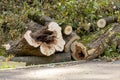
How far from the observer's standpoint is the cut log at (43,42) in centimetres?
767

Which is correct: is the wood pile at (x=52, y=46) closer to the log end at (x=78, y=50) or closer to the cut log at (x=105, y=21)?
the log end at (x=78, y=50)

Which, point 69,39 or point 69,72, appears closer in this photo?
point 69,72

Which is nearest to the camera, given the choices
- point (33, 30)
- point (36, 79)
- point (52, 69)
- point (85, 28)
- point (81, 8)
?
point (36, 79)

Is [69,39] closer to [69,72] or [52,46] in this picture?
[52,46]

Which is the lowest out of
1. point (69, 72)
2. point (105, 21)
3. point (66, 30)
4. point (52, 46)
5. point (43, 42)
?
point (69, 72)

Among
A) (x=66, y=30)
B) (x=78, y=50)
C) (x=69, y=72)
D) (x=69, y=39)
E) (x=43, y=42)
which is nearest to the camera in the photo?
(x=69, y=72)

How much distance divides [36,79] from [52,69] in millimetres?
1077

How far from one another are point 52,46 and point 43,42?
25 centimetres

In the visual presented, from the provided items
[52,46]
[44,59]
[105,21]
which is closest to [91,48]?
[52,46]

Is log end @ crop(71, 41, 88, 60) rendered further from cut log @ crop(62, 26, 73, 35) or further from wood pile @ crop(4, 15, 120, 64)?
cut log @ crop(62, 26, 73, 35)

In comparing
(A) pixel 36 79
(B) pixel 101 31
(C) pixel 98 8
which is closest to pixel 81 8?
(C) pixel 98 8

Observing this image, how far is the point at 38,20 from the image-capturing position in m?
8.83

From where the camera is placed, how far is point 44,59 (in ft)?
25.8

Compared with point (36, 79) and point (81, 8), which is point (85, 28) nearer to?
point (81, 8)
